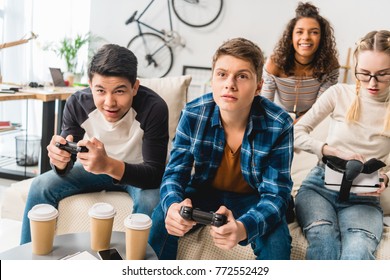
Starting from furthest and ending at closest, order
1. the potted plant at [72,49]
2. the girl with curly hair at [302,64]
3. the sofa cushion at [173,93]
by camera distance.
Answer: the potted plant at [72,49], the girl with curly hair at [302,64], the sofa cushion at [173,93]

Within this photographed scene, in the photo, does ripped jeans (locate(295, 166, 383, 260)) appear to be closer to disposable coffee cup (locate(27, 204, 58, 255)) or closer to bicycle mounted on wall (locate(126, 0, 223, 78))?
disposable coffee cup (locate(27, 204, 58, 255))

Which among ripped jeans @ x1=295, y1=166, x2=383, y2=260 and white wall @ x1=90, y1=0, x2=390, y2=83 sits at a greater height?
white wall @ x1=90, y1=0, x2=390, y2=83

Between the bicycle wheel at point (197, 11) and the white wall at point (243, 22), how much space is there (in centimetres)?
5

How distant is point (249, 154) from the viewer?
102 centimetres

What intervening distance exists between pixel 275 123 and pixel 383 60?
0.39 meters

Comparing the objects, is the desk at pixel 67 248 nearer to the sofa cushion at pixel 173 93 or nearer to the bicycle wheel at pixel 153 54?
the sofa cushion at pixel 173 93

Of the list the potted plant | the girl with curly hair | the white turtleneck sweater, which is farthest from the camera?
the potted plant

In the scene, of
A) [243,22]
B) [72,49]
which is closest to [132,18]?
[72,49]

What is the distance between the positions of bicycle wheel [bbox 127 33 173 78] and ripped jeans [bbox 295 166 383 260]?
2.59m

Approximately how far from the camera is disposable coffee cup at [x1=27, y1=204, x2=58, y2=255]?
0.80 metres

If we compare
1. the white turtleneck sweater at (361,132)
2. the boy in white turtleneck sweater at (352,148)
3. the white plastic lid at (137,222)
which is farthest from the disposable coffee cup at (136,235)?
the white turtleneck sweater at (361,132)

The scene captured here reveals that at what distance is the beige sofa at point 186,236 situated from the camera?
3.47ft

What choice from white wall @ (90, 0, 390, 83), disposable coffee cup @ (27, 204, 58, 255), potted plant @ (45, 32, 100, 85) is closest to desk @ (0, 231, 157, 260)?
disposable coffee cup @ (27, 204, 58, 255)
